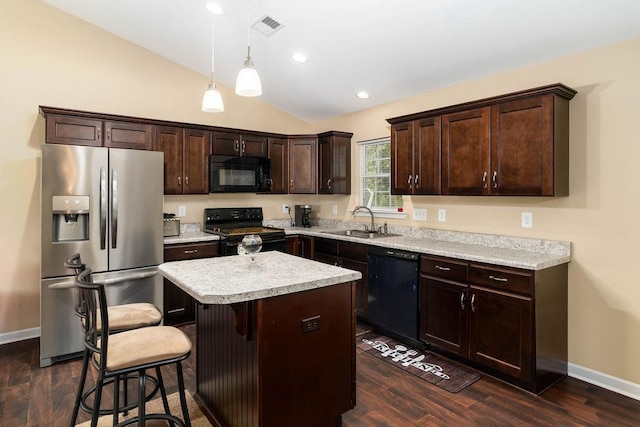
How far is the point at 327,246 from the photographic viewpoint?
4434mm

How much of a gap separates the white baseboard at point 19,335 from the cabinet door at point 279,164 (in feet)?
9.74

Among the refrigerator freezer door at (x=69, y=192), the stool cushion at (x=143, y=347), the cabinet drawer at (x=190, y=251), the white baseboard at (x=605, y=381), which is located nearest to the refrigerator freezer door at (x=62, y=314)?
the refrigerator freezer door at (x=69, y=192)

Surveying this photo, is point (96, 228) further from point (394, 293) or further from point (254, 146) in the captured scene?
point (394, 293)

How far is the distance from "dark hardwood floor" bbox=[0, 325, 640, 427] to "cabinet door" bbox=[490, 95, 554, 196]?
145cm

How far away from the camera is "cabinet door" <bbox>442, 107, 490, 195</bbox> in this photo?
10.3 feet

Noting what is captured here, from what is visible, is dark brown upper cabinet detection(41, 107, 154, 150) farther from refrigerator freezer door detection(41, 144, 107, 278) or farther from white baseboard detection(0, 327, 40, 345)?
white baseboard detection(0, 327, 40, 345)

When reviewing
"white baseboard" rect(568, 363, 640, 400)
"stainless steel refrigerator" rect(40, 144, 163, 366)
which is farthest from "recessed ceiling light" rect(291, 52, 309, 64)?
"white baseboard" rect(568, 363, 640, 400)

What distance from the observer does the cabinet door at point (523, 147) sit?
109 inches

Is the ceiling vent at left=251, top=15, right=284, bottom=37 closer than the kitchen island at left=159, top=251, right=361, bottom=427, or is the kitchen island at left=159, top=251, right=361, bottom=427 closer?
the kitchen island at left=159, top=251, right=361, bottom=427

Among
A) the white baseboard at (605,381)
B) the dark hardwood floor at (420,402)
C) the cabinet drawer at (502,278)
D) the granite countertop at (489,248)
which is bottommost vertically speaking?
the dark hardwood floor at (420,402)

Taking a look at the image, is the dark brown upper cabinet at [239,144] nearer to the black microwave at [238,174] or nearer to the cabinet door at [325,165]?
the black microwave at [238,174]

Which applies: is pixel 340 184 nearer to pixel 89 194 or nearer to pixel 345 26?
pixel 345 26

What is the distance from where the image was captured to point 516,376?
2.69 meters

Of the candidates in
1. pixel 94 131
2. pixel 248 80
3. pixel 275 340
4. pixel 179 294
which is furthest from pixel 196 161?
pixel 275 340
